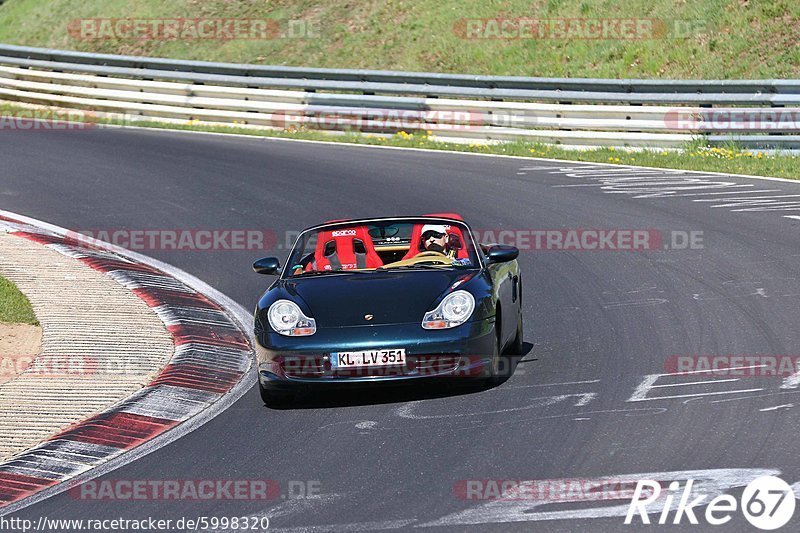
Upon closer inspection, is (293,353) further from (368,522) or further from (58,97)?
(58,97)

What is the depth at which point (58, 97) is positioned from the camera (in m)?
26.7

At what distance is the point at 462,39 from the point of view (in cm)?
2744

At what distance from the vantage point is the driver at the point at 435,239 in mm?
9938

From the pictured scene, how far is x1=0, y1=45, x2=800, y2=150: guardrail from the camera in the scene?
19.5m

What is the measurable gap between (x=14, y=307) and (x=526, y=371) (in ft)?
16.0

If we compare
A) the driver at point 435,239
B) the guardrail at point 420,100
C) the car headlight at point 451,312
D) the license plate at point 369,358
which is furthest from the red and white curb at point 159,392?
the guardrail at point 420,100

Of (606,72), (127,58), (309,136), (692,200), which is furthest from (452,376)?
(127,58)

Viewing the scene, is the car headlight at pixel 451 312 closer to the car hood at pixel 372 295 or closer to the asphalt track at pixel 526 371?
the car hood at pixel 372 295

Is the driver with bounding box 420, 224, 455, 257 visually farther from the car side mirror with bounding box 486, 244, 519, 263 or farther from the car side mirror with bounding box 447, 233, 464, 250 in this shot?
the car side mirror with bounding box 486, 244, 519, 263

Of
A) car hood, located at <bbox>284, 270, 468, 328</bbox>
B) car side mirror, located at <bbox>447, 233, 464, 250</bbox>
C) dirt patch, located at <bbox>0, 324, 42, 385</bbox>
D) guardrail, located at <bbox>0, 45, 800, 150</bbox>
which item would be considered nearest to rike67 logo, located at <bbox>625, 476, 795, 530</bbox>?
car hood, located at <bbox>284, 270, 468, 328</bbox>

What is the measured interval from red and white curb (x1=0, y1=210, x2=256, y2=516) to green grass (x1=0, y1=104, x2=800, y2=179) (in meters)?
8.41

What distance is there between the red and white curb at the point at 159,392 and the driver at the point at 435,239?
1.64m

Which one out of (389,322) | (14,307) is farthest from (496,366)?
(14,307)

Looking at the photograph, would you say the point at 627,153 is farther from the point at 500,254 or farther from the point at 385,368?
the point at 385,368
